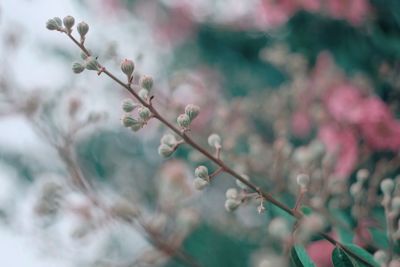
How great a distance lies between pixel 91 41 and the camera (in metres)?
1.73

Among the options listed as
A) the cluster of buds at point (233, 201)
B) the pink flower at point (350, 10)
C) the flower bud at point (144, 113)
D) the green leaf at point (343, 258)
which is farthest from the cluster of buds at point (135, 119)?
the pink flower at point (350, 10)

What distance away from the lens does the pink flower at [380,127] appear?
107cm

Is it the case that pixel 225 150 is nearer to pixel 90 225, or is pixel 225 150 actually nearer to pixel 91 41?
pixel 90 225

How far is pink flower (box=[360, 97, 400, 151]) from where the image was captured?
42.2 inches

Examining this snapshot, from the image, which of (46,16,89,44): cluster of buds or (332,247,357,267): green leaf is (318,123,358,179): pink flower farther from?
(46,16,89,44): cluster of buds

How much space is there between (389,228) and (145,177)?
1.27m

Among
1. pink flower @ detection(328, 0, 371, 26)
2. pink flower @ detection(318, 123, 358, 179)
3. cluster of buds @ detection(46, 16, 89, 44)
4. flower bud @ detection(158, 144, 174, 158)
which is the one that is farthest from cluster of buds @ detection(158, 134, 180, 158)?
pink flower @ detection(328, 0, 371, 26)

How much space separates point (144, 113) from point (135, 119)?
0.09 ft

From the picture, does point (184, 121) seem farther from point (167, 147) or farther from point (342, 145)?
point (342, 145)

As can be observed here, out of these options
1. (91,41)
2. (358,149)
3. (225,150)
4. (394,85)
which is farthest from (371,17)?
(91,41)

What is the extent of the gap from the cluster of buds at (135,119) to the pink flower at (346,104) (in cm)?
64

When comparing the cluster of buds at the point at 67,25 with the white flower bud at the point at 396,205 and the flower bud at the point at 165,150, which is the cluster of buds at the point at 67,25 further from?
the white flower bud at the point at 396,205

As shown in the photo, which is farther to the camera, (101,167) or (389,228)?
(101,167)

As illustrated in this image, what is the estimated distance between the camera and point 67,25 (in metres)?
0.55
